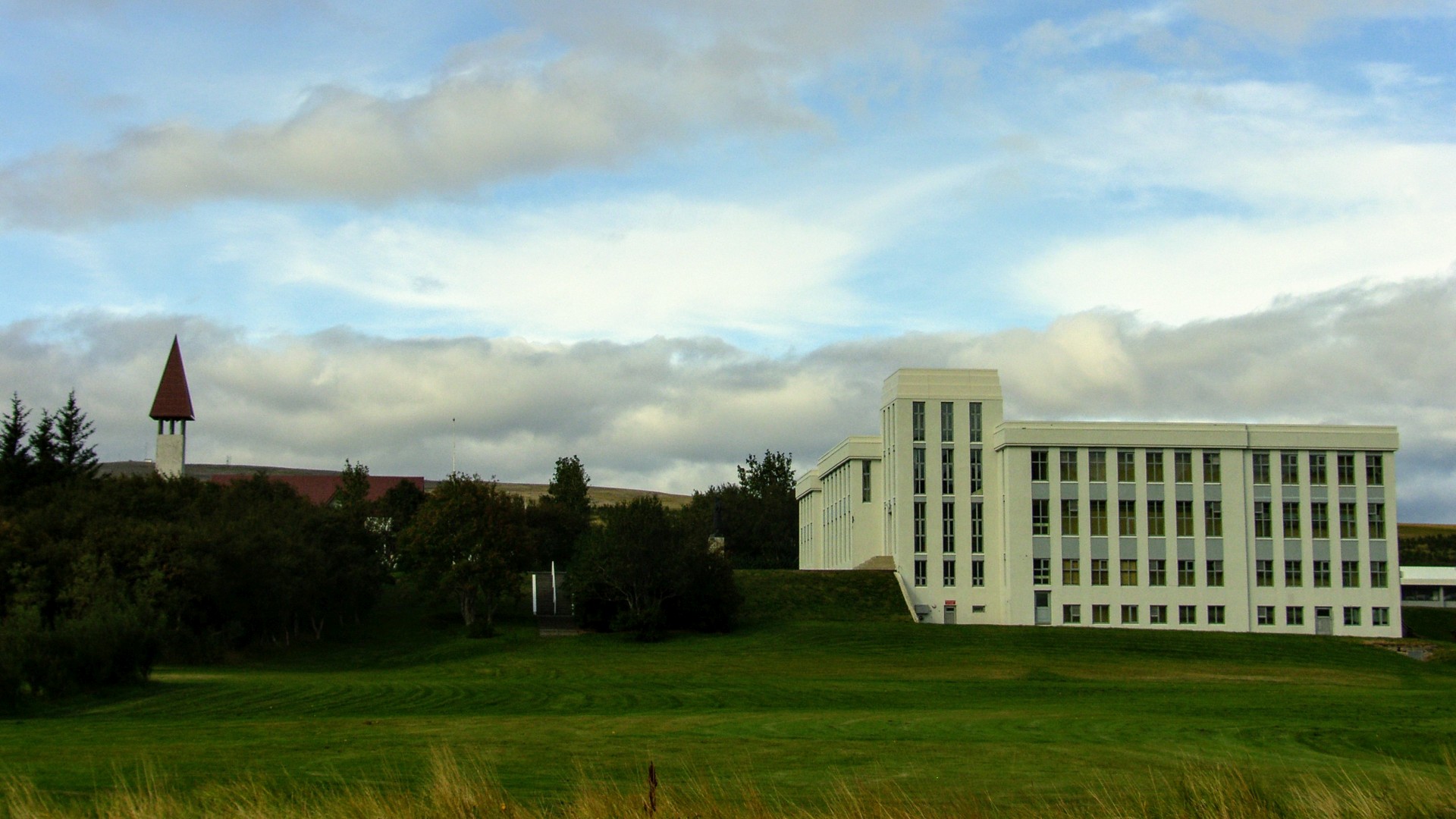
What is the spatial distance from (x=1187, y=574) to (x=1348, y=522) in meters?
11.7

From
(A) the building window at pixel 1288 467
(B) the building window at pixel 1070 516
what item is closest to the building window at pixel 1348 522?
(A) the building window at pixel 1288 467

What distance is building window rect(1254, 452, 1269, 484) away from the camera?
284 ft

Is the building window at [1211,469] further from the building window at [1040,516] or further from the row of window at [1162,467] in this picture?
Answer: the building window at [1040,516]

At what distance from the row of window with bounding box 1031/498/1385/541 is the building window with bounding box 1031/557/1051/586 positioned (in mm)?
1761

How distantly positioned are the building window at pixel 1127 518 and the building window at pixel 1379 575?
16.0 metres

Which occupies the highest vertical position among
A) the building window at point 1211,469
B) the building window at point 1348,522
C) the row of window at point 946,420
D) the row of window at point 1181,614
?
the row of window at point 946,420

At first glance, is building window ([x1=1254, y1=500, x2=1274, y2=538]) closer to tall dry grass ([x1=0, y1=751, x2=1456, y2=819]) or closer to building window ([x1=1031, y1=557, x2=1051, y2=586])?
building window ([x1=1031, y1=557, x2=1051, y2=586])

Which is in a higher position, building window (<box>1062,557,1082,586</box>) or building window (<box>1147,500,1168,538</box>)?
building window (<box>1147,500,1168,538</box>)

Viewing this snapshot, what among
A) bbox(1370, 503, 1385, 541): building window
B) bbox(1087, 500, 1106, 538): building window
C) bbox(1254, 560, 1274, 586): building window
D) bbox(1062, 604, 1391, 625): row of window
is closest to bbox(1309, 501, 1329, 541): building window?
bbox(1370, 503, 1385, 541): building window

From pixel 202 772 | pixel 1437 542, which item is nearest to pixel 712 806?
pixel 202 772

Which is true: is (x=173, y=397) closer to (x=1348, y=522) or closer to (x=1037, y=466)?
(x=1037, y=466)

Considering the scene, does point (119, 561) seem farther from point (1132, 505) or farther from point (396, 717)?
point (1132, 505)

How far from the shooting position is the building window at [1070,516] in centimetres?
8556

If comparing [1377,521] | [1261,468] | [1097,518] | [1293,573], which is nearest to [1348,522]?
[1377,521]
